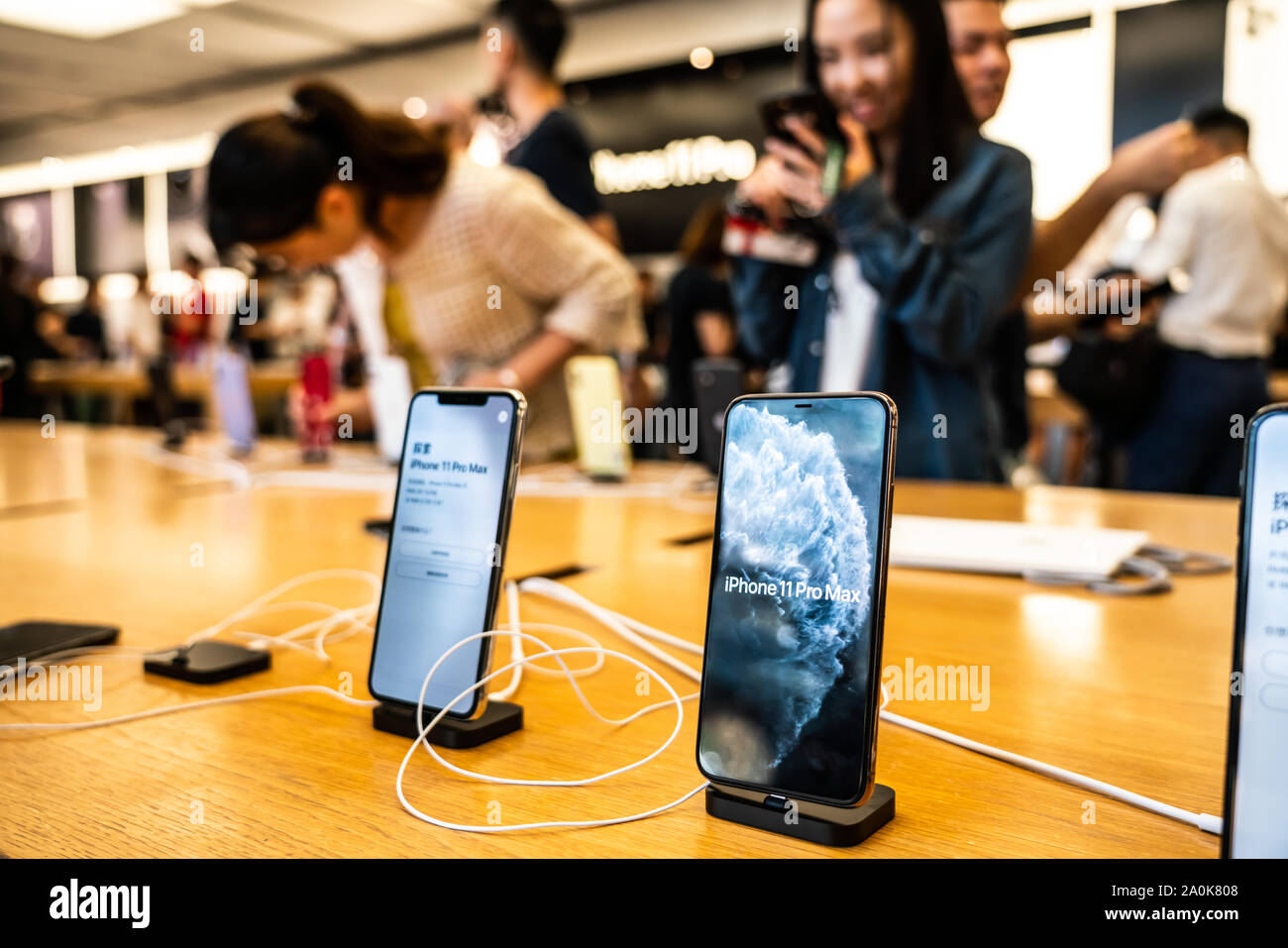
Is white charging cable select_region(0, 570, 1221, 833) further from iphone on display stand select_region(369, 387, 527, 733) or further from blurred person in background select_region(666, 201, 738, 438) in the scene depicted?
blurred person in background select_region(666, 201, 738, 438)

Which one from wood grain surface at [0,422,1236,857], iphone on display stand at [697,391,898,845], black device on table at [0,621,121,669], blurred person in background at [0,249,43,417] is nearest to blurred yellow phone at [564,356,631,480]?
wood grain surface at [0,422,1236,857]

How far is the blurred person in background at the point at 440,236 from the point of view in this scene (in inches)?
52.6

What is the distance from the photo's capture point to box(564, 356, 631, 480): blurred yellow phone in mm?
1479

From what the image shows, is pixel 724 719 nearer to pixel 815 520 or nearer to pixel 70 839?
pixel 815 520

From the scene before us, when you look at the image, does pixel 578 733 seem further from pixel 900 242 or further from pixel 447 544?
pixel 900 242

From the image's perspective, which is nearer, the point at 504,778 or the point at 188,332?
the point at 504,778

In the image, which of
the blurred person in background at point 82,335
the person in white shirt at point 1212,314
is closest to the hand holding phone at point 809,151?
the person in white shirt at point 1212,314

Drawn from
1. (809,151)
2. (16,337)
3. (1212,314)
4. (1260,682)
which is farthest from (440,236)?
→ (16,337)

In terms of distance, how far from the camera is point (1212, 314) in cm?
220

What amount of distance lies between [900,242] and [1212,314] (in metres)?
1.29

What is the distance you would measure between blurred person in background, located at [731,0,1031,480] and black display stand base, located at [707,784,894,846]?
105 centimetres

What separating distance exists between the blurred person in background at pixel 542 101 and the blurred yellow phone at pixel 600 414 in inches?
28.7
